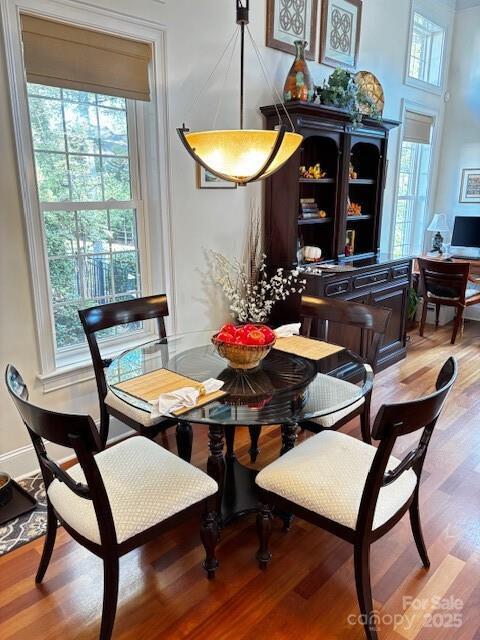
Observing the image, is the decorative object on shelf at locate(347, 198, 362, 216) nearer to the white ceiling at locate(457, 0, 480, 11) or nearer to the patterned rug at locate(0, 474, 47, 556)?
the white ceiling at locate(457, 0, 480, 11)

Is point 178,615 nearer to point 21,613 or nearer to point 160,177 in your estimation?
point 21,613

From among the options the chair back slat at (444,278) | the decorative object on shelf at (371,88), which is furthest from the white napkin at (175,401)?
the chair back slat at (444,278)

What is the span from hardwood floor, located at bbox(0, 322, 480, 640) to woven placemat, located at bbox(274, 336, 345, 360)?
2.63 ft

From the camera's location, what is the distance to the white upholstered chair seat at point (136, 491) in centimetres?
154

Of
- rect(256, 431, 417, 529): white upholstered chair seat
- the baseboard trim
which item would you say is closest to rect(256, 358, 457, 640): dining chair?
rect(256, 431, 417, 529): white upholstered chair seat

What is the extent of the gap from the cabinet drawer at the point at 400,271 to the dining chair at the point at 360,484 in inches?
97.4

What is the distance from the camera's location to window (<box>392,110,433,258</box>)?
5.09 m

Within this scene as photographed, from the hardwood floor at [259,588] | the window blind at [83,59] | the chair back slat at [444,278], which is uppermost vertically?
the window blind at [83,59]

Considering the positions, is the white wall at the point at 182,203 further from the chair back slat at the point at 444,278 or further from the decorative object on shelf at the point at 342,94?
the chair back slat at the point at 444,278

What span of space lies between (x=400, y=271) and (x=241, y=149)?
9.23 ft

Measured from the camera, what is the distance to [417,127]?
511cm

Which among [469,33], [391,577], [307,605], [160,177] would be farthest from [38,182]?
[469,33]

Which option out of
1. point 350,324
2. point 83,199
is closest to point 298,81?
point 83,199

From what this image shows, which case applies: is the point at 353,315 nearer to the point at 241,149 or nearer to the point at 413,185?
the point at 241,149
